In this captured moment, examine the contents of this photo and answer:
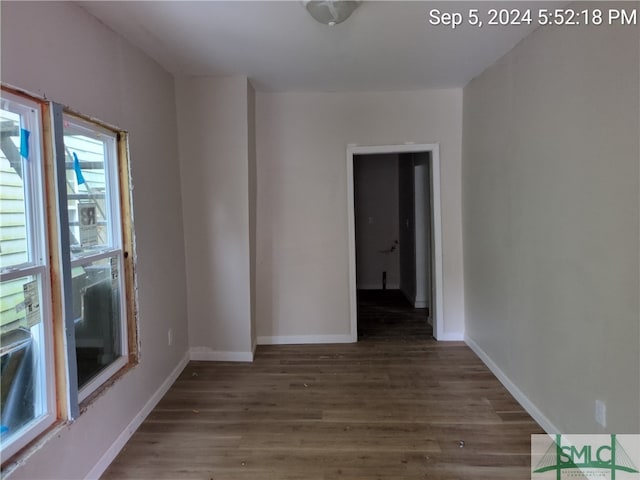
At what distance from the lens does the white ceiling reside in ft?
7.05

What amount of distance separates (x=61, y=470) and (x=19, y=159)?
141 centimetres

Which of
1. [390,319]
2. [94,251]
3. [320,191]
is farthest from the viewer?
[390,319]

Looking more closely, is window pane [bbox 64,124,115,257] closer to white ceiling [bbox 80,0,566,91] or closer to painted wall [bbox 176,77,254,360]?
white ceiling [bbox 80,0,566,91]

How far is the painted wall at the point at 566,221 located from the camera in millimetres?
1688

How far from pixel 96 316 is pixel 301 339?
2089 millimetres

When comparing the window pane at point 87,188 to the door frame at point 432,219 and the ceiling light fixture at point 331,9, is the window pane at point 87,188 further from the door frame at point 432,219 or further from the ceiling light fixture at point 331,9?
the door frame at point 432,219

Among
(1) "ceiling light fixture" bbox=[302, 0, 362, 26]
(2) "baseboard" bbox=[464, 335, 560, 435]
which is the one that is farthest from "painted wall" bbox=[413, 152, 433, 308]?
(1) "ceiling light fixture" bbox=[302, 0, 362, 26]

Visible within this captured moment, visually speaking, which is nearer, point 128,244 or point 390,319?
point 128,244

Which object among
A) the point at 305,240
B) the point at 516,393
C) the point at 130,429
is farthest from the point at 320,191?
the point at 130,429

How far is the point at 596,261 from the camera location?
186 cm

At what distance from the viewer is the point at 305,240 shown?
3.90 metres

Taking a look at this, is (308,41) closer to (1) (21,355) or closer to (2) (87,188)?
(2) (87,188)

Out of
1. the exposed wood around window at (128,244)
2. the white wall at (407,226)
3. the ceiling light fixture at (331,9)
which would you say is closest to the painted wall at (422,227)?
the white wall at (407,226)

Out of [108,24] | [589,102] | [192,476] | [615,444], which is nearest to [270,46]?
[108,24]
